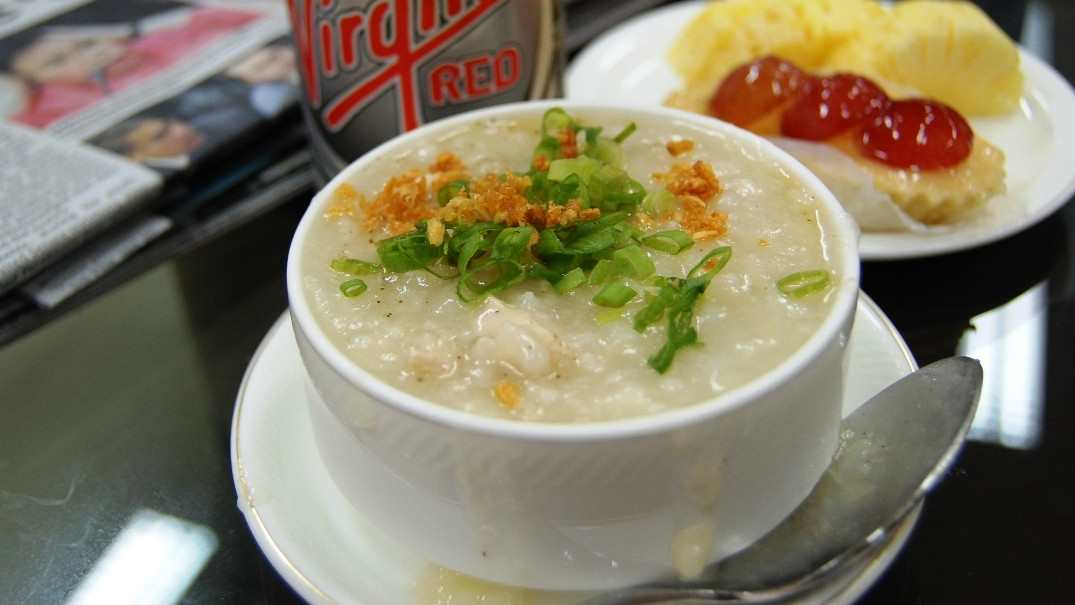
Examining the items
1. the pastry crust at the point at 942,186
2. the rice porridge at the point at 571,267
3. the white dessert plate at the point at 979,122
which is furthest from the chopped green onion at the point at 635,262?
the pastry crust at the point at 942,186

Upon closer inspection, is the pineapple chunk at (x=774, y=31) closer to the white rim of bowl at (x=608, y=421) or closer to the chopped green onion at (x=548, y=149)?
the chopped green onion at (x=548, y=149)

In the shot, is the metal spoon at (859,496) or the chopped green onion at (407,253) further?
the chopped green onion at (407,253)

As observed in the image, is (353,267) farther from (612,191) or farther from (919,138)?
(919,138)

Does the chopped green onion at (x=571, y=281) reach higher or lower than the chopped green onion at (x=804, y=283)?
lower

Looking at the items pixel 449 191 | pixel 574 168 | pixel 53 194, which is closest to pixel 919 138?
pixel 574 168

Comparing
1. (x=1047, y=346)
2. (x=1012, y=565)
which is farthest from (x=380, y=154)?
(x=1047, y=346)

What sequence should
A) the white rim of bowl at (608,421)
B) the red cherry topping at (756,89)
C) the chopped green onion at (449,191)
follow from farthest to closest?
1. the red cherry topping at (756,89)
2. the chopped green onion at (449,191)
3. the white rim of bowl at (608,421)

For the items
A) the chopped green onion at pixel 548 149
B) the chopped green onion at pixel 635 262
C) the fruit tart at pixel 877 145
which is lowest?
the fruit tart at pixel 877 145
